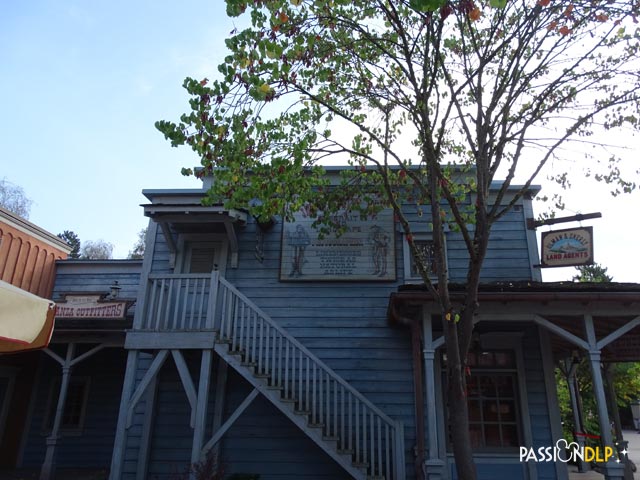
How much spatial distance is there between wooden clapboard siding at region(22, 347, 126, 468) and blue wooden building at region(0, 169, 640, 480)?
0.06 meters

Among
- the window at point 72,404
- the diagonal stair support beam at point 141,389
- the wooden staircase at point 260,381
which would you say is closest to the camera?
the wooden staircase at point 260,381

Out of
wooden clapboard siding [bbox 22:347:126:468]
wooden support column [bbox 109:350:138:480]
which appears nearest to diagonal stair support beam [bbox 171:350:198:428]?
wooden support column [bbox 109:350:138:480]

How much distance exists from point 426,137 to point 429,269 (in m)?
3.95

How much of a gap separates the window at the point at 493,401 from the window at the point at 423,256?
1.75 m

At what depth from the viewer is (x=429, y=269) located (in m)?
8.80

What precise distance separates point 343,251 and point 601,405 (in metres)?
4.84

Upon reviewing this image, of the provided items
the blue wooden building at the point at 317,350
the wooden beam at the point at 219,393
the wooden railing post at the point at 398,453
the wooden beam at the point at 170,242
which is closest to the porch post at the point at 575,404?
the blue wooden building at the point at 317,350

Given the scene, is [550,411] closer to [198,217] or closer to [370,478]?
[370,478]

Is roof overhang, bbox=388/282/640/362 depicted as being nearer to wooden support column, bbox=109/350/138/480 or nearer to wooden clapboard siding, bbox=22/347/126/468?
wooden support column, bbox=109/350/138/480

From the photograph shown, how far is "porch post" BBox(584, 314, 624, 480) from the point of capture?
5.87 m

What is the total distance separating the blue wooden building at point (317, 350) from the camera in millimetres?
6879

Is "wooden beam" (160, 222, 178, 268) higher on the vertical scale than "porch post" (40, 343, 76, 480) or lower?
higher

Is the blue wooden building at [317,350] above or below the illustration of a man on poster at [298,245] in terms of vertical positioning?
below

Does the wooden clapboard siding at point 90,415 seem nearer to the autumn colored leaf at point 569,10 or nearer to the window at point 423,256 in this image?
the window at point 423,256
